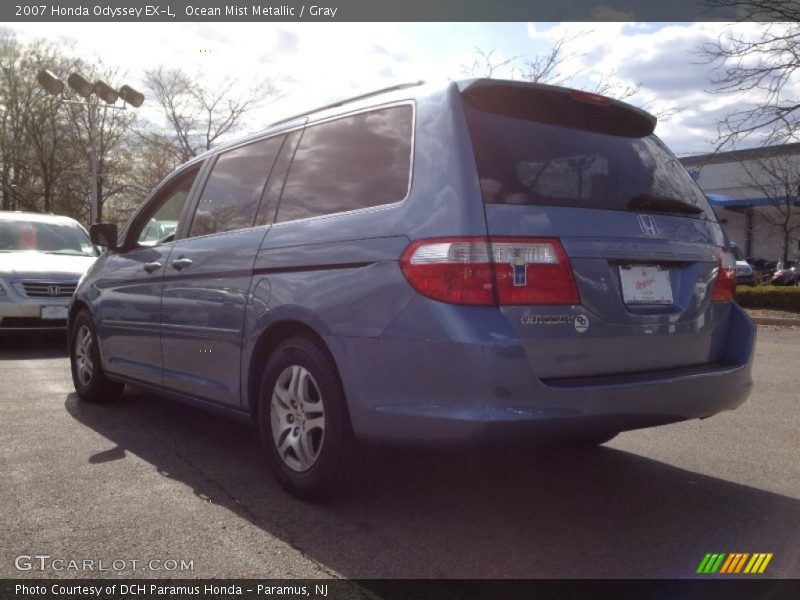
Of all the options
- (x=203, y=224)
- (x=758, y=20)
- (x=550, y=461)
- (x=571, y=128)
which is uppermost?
(x=758, y=20)

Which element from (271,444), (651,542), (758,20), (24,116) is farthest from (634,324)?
(24,116)

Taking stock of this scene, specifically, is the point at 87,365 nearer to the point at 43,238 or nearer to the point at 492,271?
the point at 492,271

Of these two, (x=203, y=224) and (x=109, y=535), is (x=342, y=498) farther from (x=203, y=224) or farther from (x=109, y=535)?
(x=203, y=224)

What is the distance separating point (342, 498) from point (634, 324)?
4.81 ft

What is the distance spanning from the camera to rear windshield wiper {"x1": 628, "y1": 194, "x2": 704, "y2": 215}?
127 inches

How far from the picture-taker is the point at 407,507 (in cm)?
330

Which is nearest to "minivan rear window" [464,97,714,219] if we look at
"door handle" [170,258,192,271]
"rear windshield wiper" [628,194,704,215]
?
"rear windshield wiper" [628,194,704,215]

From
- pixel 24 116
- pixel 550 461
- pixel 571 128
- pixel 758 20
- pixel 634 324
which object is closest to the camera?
pixel 634 324

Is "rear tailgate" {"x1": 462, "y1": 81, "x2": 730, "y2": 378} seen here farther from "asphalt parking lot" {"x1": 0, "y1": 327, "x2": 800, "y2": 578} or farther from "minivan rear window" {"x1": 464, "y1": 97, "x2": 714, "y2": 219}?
"asphalt parking lot" {"x1": 0, "y1": 327, "x2": 800, "y2": 578}

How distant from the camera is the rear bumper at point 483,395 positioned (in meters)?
2.67

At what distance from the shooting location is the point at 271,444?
11.6ft

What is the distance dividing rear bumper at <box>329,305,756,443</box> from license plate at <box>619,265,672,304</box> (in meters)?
0.31

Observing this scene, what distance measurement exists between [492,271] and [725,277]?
4.76 ft

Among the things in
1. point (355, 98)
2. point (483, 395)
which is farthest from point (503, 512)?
point (355, 98)
